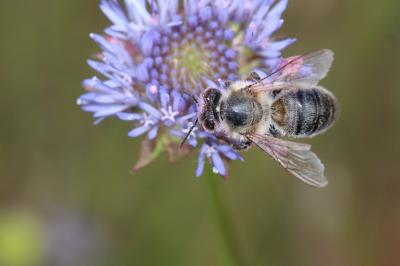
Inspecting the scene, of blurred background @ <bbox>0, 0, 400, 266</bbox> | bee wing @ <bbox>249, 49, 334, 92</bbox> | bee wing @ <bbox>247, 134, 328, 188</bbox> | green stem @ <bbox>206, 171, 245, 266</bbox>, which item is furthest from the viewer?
blurred background @ <bbox>0, 0, 400, 266</bbox>

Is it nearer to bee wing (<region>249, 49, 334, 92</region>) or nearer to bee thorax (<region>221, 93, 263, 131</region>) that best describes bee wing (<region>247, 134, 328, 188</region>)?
bee thorax (<region>221, 93, 263, 131</region>)

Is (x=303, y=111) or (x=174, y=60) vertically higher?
(x=174, y=60)

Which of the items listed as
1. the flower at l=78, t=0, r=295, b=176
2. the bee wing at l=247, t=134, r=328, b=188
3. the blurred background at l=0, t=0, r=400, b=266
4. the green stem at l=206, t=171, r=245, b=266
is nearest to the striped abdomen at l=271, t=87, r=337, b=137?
the bee wing at l=247, t=134, r=328, b=188

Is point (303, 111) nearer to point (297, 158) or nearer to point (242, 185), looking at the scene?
point (297, 158)

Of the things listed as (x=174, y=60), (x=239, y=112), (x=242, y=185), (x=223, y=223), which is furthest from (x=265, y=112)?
(x=242, y=185)

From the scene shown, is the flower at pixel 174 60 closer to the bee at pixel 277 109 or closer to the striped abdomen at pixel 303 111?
the bee at pixel 277 109
